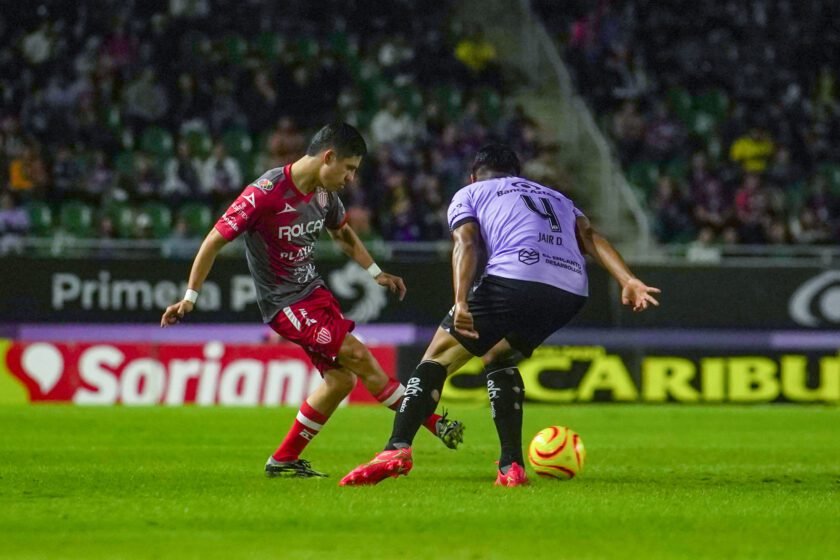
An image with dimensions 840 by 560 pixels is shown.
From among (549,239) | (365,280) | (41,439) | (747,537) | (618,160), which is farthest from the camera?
(618,160)

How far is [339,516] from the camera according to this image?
24.2 ft

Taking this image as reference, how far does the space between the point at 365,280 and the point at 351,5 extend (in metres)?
8.54

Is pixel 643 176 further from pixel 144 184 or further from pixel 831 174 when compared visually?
pixel 144 184

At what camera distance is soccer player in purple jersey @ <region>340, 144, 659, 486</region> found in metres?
8.92

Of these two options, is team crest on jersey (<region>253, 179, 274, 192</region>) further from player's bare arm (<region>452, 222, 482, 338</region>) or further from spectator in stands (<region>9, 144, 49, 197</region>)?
spectator in stands (<region>9, 144, 49, 197</region>)

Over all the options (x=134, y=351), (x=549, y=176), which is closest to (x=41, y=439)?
(x=134, y=351)

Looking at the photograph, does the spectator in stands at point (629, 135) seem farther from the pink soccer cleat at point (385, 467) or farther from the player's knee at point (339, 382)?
the pink soccer cleat at point (385, 467)

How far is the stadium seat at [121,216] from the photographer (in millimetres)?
21375

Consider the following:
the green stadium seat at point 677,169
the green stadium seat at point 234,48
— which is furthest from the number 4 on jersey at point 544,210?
the green stadium seat at point 234,48

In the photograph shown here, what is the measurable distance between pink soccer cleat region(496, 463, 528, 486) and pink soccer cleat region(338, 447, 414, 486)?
2.21ft

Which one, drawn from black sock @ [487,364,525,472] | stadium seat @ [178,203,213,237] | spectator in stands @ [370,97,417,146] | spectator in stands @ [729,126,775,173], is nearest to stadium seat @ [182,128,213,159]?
stadium seat @ [178,203,213,237]

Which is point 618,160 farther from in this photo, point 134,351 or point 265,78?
point 134,351

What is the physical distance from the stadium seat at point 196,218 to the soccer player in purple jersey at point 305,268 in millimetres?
12365

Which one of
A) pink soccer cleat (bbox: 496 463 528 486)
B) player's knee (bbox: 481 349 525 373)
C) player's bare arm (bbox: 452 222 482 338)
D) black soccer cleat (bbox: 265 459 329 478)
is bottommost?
black soccer cleat (bbox: 265 459 329 478)
